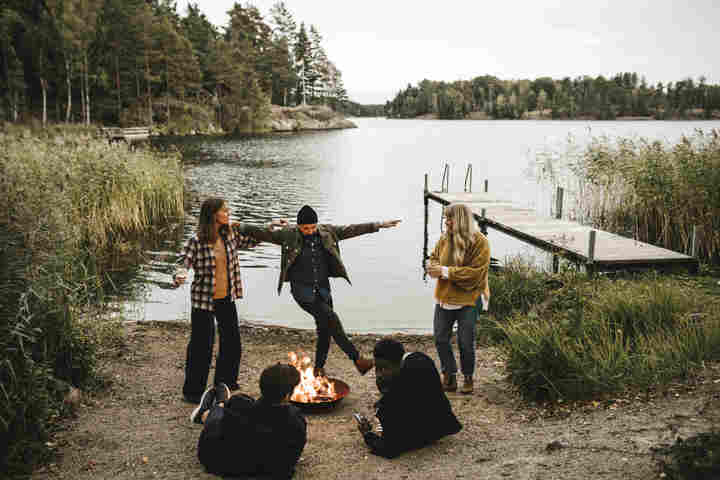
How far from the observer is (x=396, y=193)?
100.0 ft

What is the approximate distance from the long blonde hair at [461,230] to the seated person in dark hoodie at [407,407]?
48.8 inches

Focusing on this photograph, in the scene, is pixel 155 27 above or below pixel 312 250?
above

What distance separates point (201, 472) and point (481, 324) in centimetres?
603

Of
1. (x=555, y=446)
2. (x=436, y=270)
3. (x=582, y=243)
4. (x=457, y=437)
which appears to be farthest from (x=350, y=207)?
(x=555, y=446)

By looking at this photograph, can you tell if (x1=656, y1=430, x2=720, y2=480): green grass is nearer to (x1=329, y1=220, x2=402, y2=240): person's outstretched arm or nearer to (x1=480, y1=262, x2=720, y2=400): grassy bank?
(x1=480, y1=262, x2=720, y2=400): grassy bank

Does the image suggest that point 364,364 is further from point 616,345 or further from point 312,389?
point 616,345

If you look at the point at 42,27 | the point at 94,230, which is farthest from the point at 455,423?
the point at 42,27

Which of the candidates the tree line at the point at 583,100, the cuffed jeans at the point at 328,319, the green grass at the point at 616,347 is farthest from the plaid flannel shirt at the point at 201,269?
the tree line at the point at 583,100

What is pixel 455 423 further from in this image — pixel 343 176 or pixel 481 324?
pixel 343 176

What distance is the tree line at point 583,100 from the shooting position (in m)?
128

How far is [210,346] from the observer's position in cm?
576

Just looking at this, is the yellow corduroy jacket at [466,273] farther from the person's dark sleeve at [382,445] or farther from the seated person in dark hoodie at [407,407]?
the person's dark sleeve at [382,445]

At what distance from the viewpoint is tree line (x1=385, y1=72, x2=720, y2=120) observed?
128 metres

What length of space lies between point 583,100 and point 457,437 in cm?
17003
